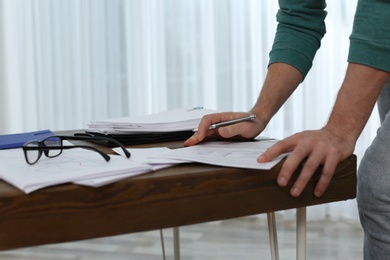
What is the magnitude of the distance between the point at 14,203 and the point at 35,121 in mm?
2261

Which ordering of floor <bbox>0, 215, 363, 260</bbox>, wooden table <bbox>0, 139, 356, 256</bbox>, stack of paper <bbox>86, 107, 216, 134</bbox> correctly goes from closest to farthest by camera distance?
1. wooden table <bbox>0, 139, 356, 256</bbox>
2. stack of paper <bbox>86, 107, 216, 134</bbox>
3. floor <bbox>0, 215, 363, 260</bbox>

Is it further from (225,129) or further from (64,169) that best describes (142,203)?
(225,129)

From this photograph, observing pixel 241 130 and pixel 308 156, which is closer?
pixel 308 156

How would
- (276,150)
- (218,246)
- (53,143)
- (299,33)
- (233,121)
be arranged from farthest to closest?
(218,246), (299,33), (233,121), (53,143), (276,150)

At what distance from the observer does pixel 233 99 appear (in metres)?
2.76

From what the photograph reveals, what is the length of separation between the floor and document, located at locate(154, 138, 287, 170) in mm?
1291

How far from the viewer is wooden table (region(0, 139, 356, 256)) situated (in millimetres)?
587

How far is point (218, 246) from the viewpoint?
228 centimetres

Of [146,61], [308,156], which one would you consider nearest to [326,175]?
[308,156]

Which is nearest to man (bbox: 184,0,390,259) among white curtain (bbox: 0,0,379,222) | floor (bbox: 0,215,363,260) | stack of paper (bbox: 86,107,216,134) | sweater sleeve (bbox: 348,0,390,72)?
sweater sleeve (bbox: 348,0,390,72)

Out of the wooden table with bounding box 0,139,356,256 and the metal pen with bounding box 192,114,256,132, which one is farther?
the metal pen with bounding box 192,114,256,132

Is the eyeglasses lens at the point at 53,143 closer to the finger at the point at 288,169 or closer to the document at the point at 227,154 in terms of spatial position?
the document at the point at 227,154

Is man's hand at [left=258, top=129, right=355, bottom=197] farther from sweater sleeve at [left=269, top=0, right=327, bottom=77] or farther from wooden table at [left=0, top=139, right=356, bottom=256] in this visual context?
sweater sleeve at [left=269, top=0, right=327, bottom=77]

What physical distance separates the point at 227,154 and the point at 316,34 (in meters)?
0.51
